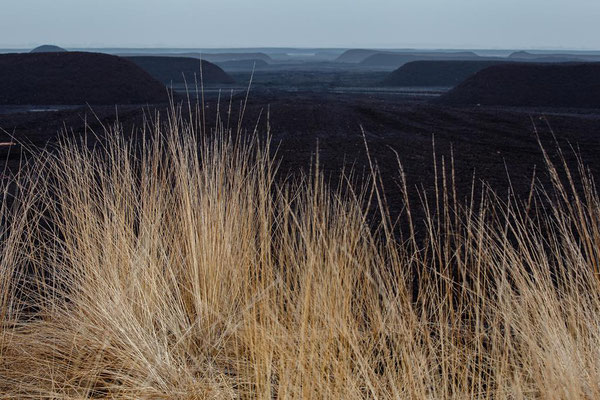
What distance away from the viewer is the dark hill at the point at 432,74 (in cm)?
3666

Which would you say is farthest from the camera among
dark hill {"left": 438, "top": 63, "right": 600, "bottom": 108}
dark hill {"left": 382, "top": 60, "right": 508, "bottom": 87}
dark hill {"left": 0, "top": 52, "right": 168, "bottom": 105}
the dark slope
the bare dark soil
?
the dark slope

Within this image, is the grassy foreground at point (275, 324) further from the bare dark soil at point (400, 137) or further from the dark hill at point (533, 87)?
the dark hill at point (533, 87)

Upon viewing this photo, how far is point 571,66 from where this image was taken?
23125 mm

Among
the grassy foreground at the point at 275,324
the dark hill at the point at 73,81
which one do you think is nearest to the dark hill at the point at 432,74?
the dark hill at the point at 73,81

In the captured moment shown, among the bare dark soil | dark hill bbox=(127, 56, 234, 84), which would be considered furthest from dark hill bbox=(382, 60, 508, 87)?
the bare dark soil

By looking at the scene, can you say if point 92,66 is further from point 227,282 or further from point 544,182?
point 227,282

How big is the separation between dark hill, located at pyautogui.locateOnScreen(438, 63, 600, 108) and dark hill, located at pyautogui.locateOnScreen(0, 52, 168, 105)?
37.7 feet

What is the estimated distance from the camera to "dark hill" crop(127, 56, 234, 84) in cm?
4097

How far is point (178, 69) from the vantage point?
45281 millimetres

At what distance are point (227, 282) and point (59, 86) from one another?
22555 mm

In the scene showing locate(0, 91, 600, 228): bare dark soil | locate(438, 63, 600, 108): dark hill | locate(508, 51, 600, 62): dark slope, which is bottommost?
locate(0, 91, 600, 228): bare dark soil

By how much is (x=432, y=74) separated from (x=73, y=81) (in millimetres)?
23142

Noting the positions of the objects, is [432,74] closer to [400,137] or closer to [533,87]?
[533,87]

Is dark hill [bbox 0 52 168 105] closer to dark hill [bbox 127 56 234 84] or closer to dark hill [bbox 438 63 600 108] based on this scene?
dark hill [bbox 438 63 600 108]
